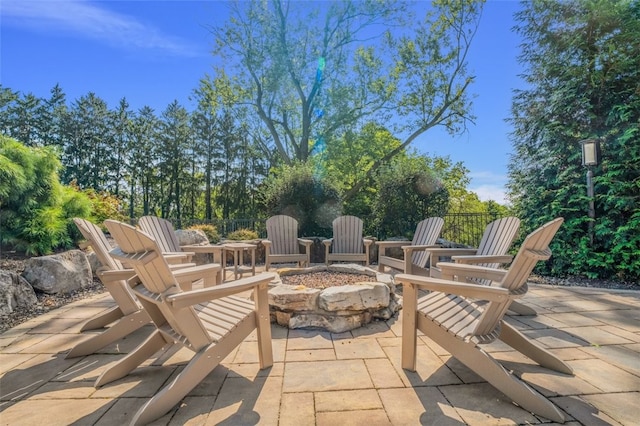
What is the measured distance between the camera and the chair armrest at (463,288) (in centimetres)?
158

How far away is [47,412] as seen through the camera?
1.55m

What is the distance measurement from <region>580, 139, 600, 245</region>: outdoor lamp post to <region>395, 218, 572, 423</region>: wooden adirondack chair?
12.9ft

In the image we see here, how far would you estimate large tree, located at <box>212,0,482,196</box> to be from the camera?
402 inches

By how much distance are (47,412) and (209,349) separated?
0.82 meters

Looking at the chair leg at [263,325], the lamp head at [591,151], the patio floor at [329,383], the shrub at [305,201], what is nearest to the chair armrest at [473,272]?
the patio floor at [329,383]

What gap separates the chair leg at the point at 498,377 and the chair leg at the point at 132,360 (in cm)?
166

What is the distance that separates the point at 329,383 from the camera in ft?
5.94

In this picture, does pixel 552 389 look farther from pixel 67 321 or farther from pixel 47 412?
pixel 67 321

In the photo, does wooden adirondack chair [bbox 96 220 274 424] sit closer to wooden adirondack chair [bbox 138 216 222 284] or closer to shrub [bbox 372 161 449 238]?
wooden adirondack chair [bbox 138 216 222 284]

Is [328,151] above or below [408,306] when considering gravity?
above

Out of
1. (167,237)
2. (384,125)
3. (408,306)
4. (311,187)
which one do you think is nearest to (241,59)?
(384,125)

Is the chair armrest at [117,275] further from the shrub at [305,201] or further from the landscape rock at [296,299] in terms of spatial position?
the shrub at [305,201]

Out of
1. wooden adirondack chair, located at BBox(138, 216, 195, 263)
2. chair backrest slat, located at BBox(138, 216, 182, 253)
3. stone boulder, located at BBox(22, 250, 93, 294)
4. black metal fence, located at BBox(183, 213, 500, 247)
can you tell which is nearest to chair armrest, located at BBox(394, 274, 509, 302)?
wooden adirondack chair, located at BBox(138, 216, 195, 263)

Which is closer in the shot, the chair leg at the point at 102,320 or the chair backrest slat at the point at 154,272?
the chair backrest slat at the point at 154,272
